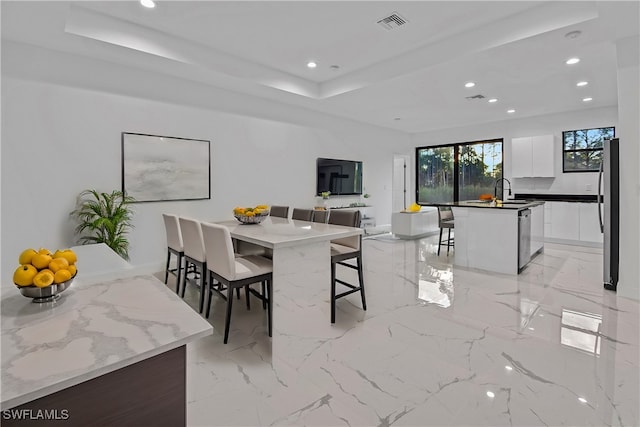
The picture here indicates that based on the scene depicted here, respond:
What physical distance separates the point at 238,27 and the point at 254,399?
3.64 m

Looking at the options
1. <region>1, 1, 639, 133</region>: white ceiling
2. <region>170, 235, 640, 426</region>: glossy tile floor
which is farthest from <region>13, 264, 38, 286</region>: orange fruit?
<region>1, 1, 639, 133</region>: white ceiling

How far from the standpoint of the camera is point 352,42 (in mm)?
4039

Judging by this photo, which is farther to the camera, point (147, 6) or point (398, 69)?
point (398, 69)

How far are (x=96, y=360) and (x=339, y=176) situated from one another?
6589 mm

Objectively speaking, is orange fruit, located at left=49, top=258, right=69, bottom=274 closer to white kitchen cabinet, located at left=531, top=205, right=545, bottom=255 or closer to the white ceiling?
the white ceiling

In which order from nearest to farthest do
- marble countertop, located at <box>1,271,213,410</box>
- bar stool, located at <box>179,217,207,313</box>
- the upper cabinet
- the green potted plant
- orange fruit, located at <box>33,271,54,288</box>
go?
marble countertop, located at <box>1,271,213,410</box>
orange fruit, located at <box>33,271,54,288</box>
bar stool, located at <box>179,217,207,313</box>
the green potted plant
the upper cabinet

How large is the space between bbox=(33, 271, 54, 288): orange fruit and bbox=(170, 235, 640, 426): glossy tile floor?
1.07 metres

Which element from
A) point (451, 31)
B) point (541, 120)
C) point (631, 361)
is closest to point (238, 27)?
point (451, 31)

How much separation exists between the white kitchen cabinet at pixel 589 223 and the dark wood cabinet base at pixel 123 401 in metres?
7.15

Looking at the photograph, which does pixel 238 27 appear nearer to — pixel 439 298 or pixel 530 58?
pixel 530 58

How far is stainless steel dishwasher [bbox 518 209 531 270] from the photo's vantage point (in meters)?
4.34

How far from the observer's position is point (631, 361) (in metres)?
2.21

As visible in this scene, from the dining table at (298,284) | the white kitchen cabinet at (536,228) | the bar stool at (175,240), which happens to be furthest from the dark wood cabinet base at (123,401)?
the white kitchen cabinet at (536,228)

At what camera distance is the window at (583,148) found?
245 inches
